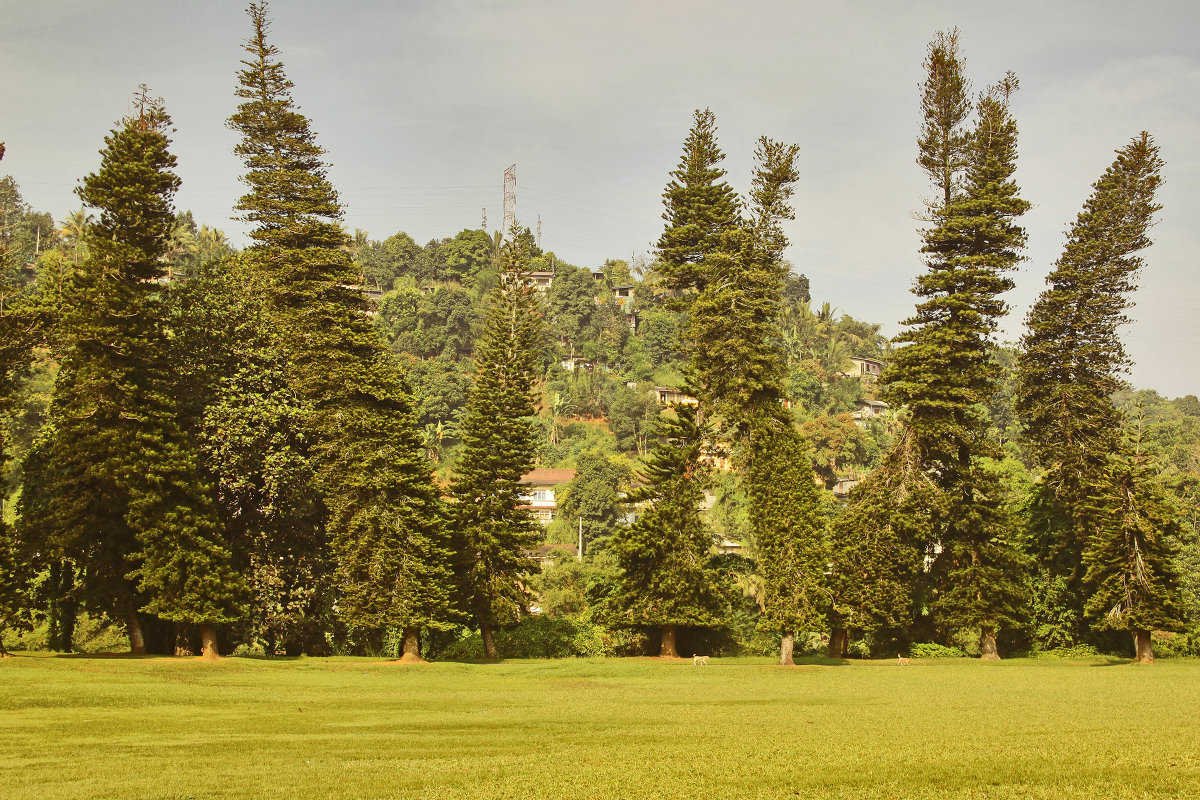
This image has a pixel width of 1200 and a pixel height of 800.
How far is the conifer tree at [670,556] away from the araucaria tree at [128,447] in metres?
15.0

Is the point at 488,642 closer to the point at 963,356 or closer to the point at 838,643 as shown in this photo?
the point at 838,643

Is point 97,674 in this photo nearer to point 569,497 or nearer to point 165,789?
point 165,789

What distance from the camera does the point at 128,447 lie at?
3216 centimetres

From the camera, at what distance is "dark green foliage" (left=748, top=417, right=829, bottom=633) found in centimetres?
3641

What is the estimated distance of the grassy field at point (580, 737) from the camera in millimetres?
13461

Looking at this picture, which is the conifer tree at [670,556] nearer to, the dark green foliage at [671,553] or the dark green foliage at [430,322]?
the dark green foliage at [671,553]

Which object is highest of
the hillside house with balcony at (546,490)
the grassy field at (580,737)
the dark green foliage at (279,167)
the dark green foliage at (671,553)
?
the dark green foliage at (279,167)

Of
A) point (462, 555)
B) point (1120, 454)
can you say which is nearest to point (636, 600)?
point (462, 555)

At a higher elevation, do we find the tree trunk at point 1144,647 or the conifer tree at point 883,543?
the conifer tree at point 883,543

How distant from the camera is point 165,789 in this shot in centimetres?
1291

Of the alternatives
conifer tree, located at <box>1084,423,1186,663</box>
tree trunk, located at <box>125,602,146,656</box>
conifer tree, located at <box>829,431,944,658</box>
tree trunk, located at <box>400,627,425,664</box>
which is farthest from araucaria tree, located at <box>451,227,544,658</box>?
conifer tree, located at <box>1084,423,1186,663</box>

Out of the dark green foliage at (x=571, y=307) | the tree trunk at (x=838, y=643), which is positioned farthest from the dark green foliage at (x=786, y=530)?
the dark green foliage at (x=571, y=307)

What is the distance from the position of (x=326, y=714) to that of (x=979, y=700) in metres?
15.2

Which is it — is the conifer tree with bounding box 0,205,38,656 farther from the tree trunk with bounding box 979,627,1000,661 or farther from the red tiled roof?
the red tiled roof
